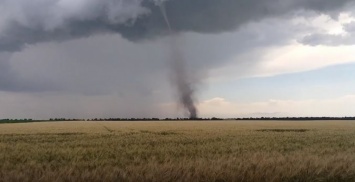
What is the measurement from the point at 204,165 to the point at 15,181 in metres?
4.04

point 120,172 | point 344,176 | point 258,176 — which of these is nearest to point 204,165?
point 258,176

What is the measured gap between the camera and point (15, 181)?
7418mm

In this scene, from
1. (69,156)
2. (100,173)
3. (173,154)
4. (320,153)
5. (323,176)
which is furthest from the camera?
(320,153)

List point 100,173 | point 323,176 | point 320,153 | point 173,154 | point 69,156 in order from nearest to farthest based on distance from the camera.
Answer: point 100,173, point 323,176, point 69,156, point 173,154, point 320,153

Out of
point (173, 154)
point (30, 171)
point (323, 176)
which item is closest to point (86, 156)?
point (173, 154)

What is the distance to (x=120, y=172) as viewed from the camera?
8188 millimetres

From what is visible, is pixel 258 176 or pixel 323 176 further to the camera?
pixel 323 176

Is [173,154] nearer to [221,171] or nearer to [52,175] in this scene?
[221,171]

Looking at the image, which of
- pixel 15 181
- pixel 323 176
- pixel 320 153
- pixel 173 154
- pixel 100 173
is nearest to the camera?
pixel 15 181

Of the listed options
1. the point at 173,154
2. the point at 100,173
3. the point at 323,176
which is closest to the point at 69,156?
the point at 173,154

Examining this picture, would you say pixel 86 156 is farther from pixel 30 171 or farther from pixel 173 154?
pixel 30 171

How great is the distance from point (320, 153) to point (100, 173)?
828 centimetres

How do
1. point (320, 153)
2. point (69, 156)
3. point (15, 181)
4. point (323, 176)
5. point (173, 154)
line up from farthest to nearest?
point (320, 153) < point (173, 154) < point (69, 156) < point (323, 176) < point (15, 181)

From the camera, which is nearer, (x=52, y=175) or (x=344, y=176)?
(x=52, y=175)
